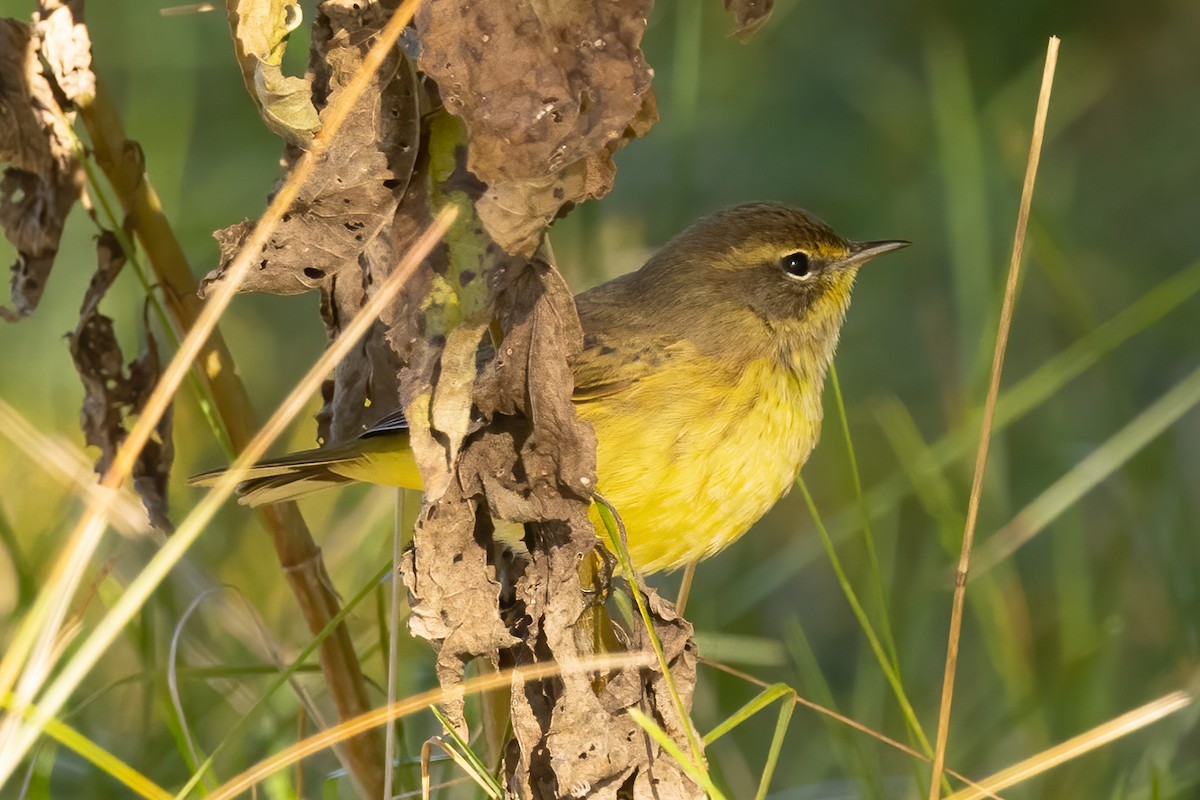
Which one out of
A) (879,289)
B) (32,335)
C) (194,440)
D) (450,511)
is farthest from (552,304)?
(879,289)

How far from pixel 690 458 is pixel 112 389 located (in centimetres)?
117

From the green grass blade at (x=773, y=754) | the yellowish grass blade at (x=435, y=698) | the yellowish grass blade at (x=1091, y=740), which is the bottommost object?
the yellowish grass blade at (x=1091, y=740)

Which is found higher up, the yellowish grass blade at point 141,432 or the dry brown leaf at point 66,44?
the dry brown leaf at point 66,44

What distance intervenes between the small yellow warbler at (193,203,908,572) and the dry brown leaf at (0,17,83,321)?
1.74 feet

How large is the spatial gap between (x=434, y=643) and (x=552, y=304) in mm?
556

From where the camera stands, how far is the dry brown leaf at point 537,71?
1.97 m

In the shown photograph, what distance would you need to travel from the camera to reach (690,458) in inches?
118

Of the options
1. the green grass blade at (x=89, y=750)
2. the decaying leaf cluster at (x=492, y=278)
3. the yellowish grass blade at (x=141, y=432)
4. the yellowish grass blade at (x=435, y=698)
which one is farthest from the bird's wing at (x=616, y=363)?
the green grass blade at (x=89, y=750)

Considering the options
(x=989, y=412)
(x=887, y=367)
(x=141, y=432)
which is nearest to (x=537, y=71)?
(x=141, y=432)

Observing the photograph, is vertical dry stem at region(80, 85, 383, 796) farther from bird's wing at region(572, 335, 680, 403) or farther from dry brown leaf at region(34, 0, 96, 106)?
bird's wing at region(572, 335, 680, 403)

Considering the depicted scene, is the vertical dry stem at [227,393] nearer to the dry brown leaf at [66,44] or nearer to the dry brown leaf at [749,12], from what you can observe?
the dry brown leaf at [66,44]

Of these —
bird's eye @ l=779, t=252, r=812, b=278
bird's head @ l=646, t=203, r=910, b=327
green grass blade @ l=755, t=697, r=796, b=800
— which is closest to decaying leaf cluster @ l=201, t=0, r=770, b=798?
Result: green grass blade @ l=755, t=697, r=796, b=800

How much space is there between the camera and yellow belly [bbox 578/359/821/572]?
2.98 meters

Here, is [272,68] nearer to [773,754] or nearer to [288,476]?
[288,476]
